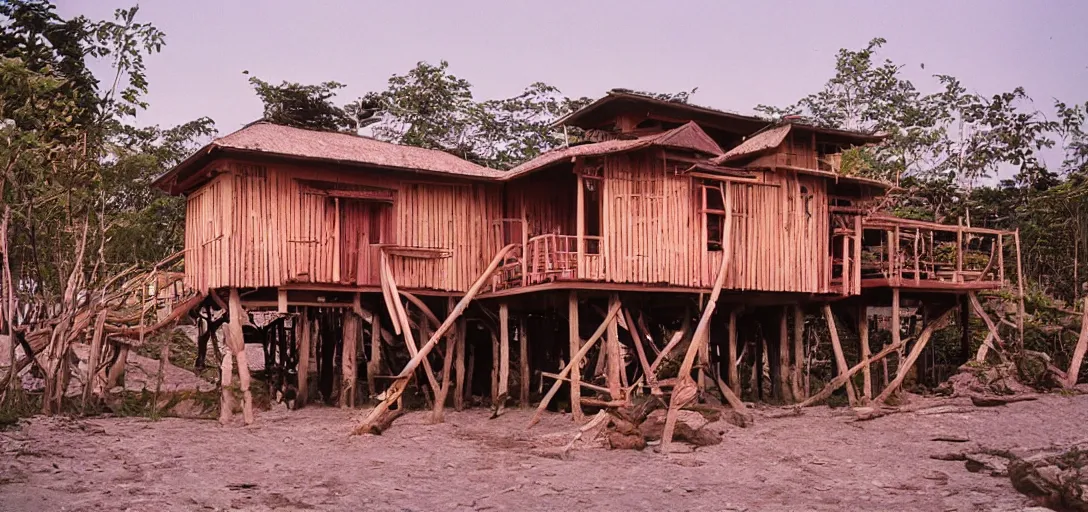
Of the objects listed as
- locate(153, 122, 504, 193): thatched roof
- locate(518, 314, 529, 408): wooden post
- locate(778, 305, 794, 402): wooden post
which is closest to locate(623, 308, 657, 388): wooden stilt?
locate(518, 314, 529, 408): wooden post

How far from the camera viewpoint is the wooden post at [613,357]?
22.1 metres

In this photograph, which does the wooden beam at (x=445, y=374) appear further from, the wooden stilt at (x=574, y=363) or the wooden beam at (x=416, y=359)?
the wooden stilt at (x=574, y=363)

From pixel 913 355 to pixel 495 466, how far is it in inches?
478

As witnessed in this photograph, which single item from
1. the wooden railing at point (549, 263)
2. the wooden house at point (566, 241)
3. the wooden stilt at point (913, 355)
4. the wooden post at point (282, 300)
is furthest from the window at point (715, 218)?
the wooden post at point (282, 300)

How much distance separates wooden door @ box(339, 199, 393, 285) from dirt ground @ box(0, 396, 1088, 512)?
329cm

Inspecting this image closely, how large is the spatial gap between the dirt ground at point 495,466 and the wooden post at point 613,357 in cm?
119

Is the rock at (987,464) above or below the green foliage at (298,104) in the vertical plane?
below

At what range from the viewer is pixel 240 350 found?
75.2ft

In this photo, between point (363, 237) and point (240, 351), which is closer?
point (240, 351)

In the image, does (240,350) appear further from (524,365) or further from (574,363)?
(524,365)

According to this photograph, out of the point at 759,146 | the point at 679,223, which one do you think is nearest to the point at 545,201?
the point at 679,223

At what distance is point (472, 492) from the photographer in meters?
16.9

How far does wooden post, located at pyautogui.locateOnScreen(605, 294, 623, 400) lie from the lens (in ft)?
72.6

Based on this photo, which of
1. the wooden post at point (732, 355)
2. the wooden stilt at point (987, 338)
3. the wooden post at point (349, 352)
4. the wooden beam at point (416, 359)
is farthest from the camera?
the wooden stilt at point (987, 338)
